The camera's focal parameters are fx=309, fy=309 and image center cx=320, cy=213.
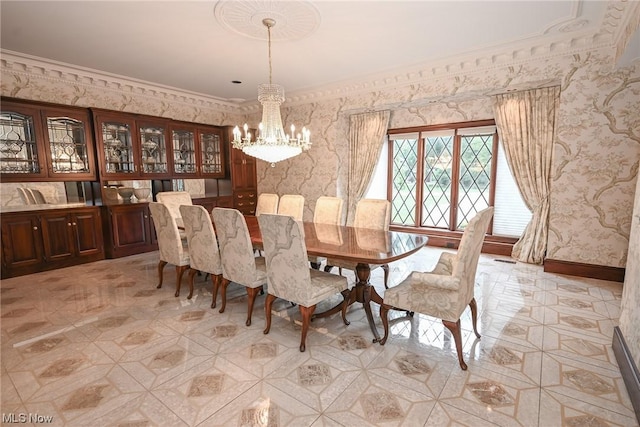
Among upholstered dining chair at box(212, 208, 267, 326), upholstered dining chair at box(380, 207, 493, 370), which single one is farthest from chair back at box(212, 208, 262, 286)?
upholstered dining chair at box(380, 207, 493, 370)

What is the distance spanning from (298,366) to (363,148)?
3.83m

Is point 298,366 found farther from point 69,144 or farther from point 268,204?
point 69,144

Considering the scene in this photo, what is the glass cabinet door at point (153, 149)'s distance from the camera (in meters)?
4.66

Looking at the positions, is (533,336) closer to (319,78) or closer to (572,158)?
(572,158)

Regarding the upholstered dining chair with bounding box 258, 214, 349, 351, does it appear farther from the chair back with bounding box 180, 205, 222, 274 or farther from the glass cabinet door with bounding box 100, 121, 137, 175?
the glass cabinet door with bounding box 100, 121, 137, 175

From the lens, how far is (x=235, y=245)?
2422 millimetres

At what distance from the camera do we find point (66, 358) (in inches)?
79.7

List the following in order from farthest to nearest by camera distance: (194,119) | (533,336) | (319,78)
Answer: (194,119), (319,78), (533,336)

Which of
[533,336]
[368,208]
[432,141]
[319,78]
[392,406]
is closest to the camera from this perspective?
[392,406]

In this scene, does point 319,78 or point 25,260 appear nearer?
point 25,260

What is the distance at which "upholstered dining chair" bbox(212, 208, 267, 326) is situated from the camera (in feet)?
7.65

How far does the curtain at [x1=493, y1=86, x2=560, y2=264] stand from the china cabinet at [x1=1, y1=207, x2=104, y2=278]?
5521mm

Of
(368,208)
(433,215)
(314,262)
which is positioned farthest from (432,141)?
(314,262)

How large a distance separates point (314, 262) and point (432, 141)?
287cm
